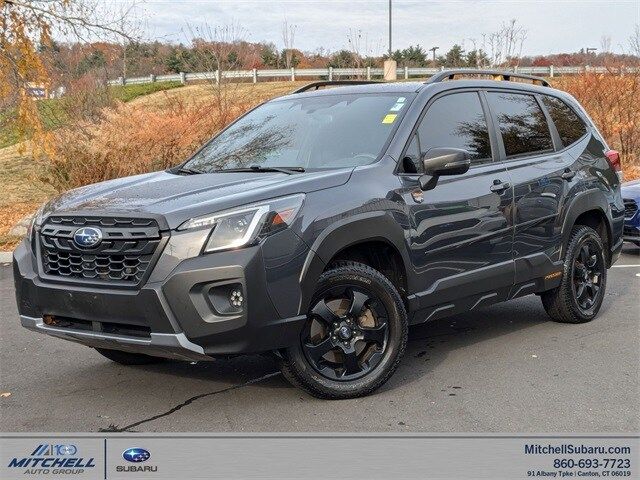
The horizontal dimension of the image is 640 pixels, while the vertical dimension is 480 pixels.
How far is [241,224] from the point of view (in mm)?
4137

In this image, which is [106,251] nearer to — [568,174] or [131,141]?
[568,174]

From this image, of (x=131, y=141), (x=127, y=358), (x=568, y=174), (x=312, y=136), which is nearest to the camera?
(x=312, y=136)

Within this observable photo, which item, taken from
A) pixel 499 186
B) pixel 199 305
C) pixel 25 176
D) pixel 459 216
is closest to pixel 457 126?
pixel 499 186

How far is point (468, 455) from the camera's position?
386cm

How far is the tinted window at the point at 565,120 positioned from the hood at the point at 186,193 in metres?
2.49

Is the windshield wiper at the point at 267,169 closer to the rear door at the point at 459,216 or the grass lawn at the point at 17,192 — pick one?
the rear door at the point at 459,216

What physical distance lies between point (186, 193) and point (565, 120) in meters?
3.63

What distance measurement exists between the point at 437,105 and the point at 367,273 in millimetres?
1464

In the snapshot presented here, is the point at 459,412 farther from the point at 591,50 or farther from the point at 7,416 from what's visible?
the point at 591,50

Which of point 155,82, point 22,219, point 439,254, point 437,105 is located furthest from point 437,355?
point 155,82

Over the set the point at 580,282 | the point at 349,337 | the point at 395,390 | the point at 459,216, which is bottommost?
the point at 395,390

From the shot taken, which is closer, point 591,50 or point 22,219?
point 22,219

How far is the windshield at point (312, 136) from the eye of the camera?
201 inches

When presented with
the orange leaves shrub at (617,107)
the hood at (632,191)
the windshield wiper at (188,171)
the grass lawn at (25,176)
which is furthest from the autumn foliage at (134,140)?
the orange leaves shrub at (617,107)
